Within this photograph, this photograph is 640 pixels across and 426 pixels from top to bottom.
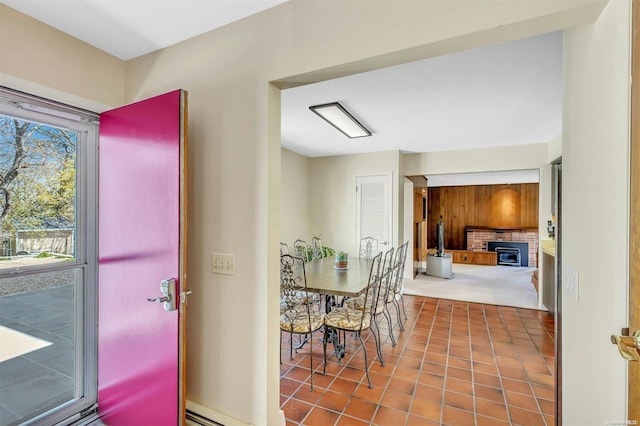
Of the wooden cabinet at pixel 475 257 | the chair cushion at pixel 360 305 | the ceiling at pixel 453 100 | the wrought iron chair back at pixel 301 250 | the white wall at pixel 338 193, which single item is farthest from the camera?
the wooden cabinet at pixel 475 257

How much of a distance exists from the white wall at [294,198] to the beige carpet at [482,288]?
90.7 inches

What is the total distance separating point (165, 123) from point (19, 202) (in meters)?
1.06

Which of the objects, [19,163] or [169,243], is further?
[19,163]

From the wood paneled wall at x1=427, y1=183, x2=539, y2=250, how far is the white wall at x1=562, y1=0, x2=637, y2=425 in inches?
337

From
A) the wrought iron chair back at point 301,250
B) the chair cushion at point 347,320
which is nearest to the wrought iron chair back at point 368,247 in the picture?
the wrought iron chair back at point 301,250

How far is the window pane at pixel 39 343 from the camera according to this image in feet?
5.59

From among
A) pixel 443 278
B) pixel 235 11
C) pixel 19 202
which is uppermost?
pixel 235 11

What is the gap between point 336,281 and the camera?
282cm

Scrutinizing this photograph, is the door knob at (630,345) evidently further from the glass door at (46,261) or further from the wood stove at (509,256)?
the wood stove at (509,256)

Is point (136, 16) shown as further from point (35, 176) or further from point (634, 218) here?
point (634, 218)

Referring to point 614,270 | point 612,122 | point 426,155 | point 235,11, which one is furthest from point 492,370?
point 426,155

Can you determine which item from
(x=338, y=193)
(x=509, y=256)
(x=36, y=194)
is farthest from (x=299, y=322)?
(x=509, y=256)

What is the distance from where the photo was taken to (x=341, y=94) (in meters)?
2.78

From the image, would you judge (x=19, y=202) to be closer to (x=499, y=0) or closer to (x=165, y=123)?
(x=165, y=123)
